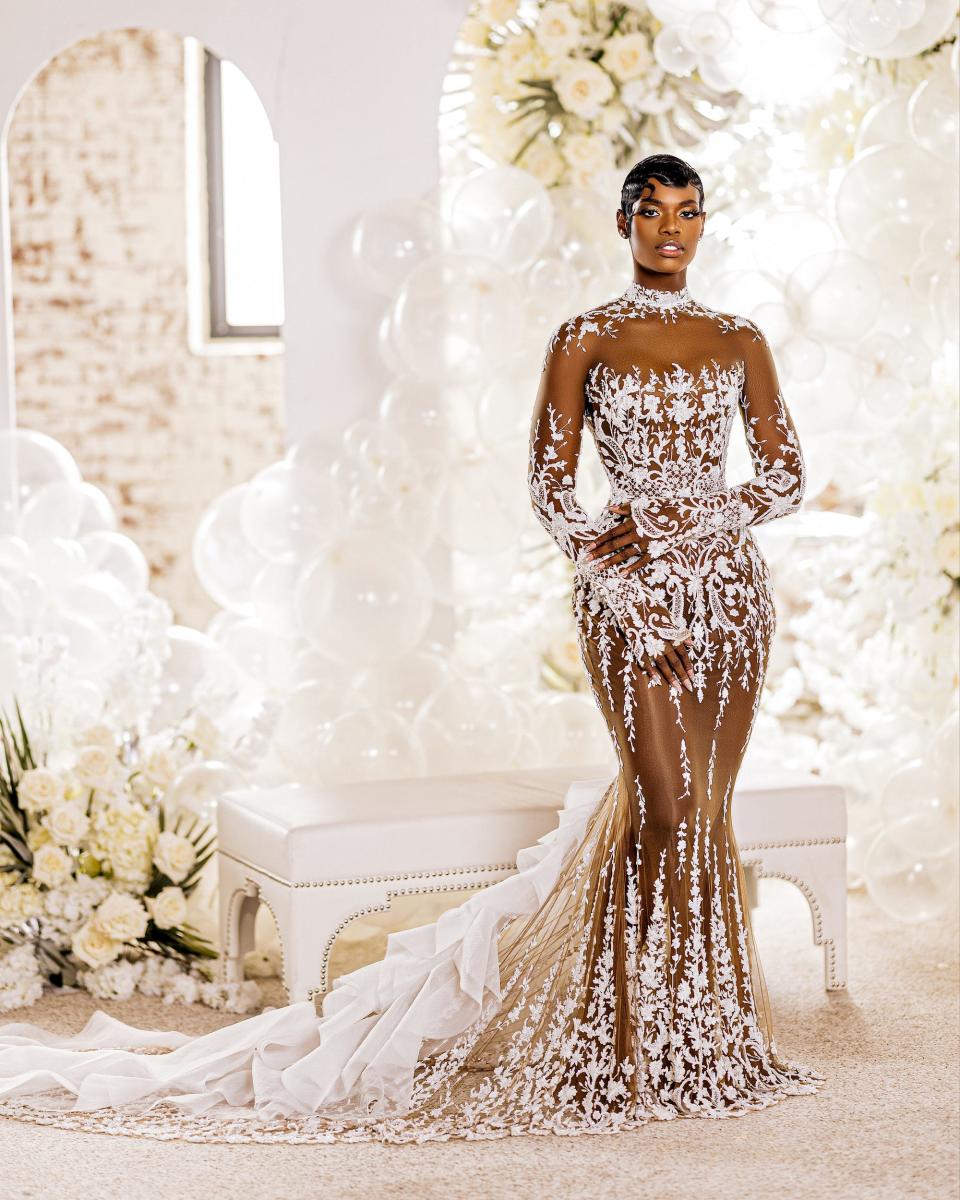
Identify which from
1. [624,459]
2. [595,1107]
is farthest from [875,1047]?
[624,459]

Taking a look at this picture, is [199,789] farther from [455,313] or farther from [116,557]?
[455,313]

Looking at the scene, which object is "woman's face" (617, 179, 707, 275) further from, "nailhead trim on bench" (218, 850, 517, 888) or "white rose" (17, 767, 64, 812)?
"white rose" (17, 767, 64, 812)

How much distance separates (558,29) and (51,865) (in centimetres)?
282

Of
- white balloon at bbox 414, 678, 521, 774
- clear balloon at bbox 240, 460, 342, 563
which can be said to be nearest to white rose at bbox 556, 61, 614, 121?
clear balloon at bbox 240, 460, 342, 563

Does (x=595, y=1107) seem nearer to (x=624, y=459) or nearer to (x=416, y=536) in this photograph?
(x=624, y=459)

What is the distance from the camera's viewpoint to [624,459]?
3.54m

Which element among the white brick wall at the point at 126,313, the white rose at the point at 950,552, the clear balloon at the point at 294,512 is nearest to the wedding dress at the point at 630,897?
the clear balloon at the point at 294,512

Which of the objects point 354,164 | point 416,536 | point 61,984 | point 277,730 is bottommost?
point 61,984

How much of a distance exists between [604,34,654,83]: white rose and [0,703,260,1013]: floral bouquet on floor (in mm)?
2427

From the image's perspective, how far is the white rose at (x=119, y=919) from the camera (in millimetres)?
4375

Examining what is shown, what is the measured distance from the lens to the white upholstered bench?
3984mm

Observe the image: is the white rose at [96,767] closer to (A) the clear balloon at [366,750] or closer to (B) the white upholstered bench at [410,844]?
(B) the white upholstered bench at [410,844]

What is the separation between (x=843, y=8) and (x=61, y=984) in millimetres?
3229

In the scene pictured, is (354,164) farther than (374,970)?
Yes
